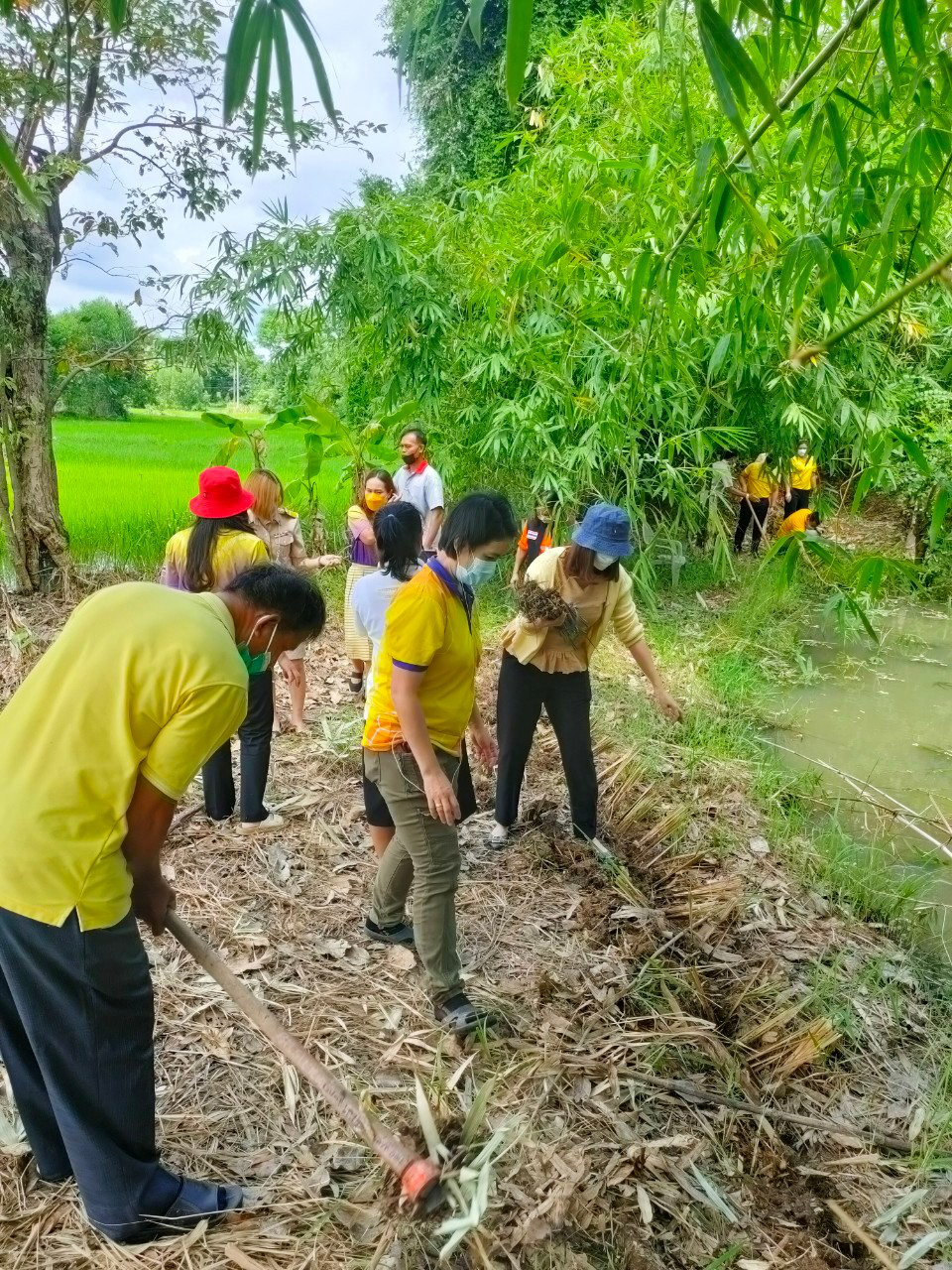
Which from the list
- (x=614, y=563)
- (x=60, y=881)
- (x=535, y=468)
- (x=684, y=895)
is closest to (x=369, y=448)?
(x=535, y=468)

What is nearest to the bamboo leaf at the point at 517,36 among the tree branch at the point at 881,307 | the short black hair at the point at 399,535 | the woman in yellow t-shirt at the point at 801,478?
the tree branch at the point at 881,307

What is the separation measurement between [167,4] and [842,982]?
6.02 metres

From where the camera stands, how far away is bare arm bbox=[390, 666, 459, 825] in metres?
2.01

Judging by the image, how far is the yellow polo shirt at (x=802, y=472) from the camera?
8.05 metres

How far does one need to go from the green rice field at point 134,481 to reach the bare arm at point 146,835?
14.9 ft

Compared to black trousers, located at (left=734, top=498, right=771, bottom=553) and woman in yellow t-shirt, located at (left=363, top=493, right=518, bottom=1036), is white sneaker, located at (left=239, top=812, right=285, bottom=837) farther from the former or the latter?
black trousers, located at (left=734, top=498, right=771, bottom=553)

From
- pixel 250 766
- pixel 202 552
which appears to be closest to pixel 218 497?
pixel 202 552

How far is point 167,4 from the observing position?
470 cm

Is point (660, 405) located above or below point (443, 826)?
above

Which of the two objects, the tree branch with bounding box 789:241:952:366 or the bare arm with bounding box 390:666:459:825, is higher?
the tree branch with bounding box 789:241:952:366

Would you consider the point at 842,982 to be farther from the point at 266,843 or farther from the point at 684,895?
the point at 266,843

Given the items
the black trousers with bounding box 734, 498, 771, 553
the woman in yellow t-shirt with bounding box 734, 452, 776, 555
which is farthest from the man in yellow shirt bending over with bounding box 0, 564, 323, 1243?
the black trousers with bounding box 734, 498, 771, 553

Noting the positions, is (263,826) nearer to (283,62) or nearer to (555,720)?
(555,720)

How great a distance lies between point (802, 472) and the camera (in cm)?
797
